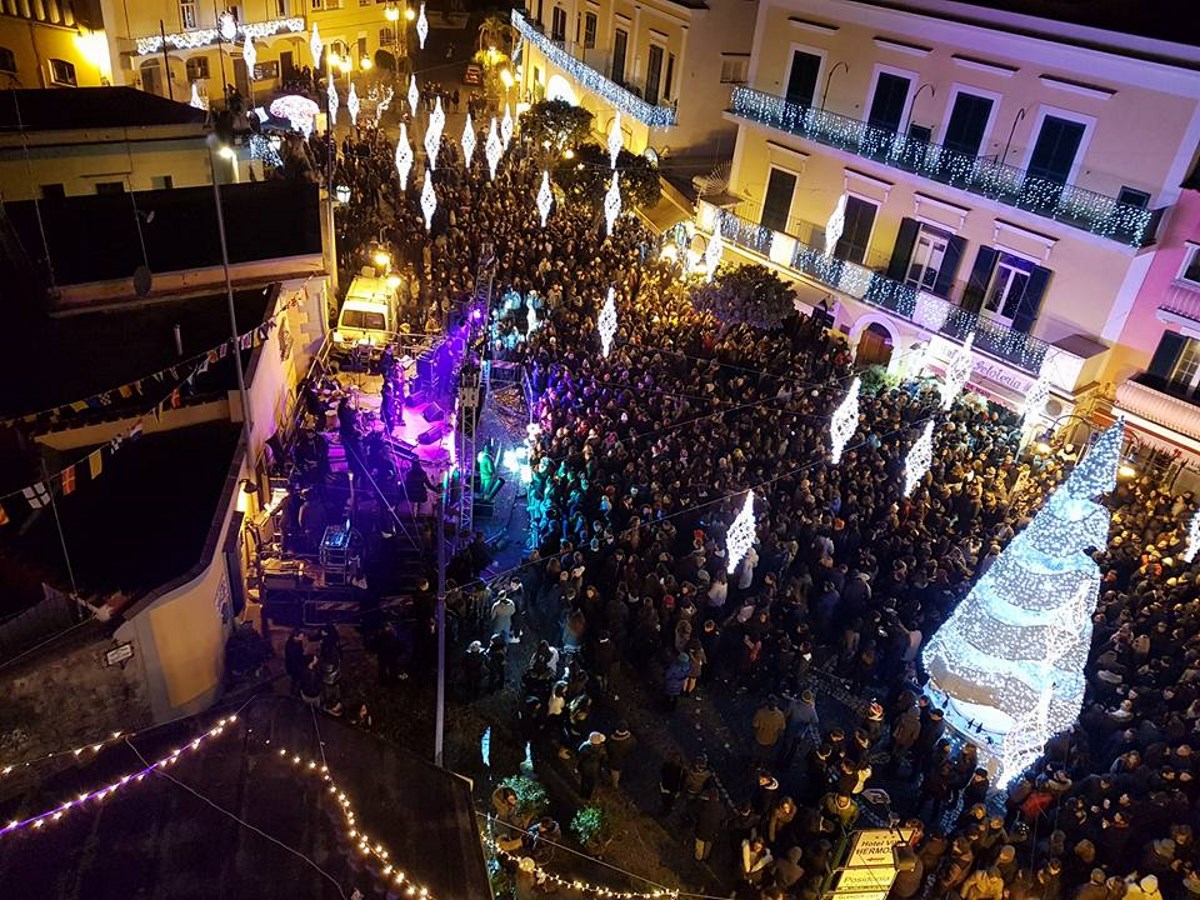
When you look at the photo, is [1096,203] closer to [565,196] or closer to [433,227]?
[565,196]

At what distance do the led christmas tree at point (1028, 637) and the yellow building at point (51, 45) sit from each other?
1280 inches

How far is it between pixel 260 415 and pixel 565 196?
1512 centimetres

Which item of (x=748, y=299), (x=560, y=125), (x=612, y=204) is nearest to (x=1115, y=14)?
(x=748, y=299)

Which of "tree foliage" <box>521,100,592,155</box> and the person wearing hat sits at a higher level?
"tree foliage" <box>521,100,592,155</box>

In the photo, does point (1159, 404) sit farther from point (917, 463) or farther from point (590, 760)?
point (590, 760)

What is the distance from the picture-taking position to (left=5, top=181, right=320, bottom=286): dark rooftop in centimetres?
1727

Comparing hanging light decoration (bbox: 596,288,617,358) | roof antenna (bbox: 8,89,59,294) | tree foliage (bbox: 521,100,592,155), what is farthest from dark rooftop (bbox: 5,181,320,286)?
tree foliage (bbox: 521,100,592,155)

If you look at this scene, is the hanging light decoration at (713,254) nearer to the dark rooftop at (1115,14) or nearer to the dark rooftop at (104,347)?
the dark rooftop at (1115,14)

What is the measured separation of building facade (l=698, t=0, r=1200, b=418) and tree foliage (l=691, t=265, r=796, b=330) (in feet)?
8.55

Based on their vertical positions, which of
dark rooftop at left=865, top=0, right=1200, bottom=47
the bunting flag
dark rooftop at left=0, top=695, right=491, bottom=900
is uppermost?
dark rooftop at left=865, top=0, right=1200, bottom=47

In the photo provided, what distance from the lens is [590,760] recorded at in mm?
11211

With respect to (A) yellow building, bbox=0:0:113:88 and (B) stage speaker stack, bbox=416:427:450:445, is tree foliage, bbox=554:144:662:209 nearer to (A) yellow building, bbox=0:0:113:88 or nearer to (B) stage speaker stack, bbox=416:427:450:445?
(B) stage speaker stack, bbox=416:427:450:445

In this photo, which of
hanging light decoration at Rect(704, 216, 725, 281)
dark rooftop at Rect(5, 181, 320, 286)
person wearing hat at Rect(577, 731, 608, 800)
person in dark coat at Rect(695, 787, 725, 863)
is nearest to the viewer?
person in dark coat at Rect(695, 787, 725, 863)

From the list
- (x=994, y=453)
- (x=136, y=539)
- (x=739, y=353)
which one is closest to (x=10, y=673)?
(x=136, y=539)
